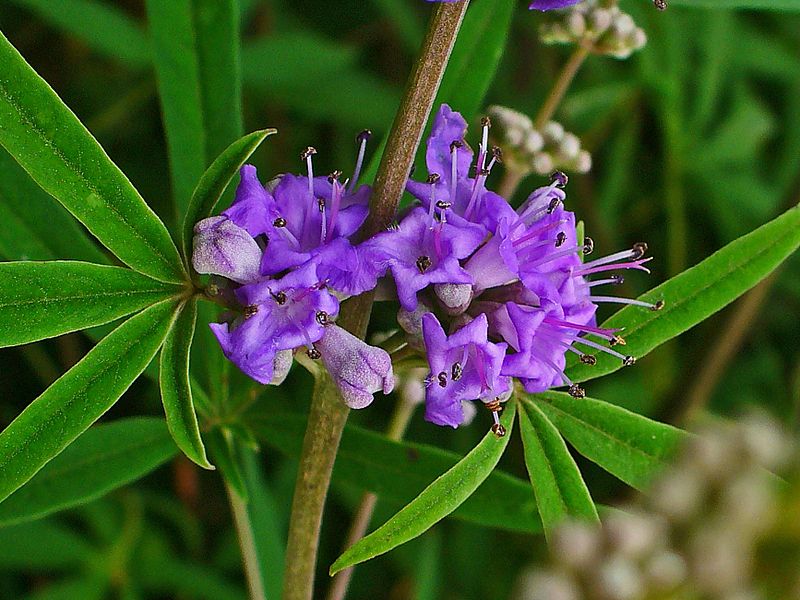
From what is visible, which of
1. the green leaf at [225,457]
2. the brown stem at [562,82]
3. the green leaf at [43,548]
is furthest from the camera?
the green leaf at [43,548]

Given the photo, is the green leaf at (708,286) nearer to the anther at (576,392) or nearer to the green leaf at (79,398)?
the anther at (576,392)

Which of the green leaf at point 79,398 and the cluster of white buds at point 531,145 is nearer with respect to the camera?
the green leaf at point 79,398

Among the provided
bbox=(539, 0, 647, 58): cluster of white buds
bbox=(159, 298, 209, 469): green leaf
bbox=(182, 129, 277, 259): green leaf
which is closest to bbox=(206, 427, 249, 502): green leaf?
bbox=(159, 298, 209, 469): green leaf

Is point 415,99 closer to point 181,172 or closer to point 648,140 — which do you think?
point 181,172

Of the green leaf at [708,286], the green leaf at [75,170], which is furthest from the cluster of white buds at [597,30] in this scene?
the green leaf at [75,170]

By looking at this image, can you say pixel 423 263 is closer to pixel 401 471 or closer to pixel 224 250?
pixel 224 250

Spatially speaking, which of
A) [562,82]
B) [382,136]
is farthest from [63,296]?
[382,136]

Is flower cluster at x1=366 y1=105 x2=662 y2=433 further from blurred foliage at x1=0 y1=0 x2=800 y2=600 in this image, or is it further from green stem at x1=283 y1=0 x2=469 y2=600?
blurred foliage at x1=0 y1=0 x2=800 y2=600
